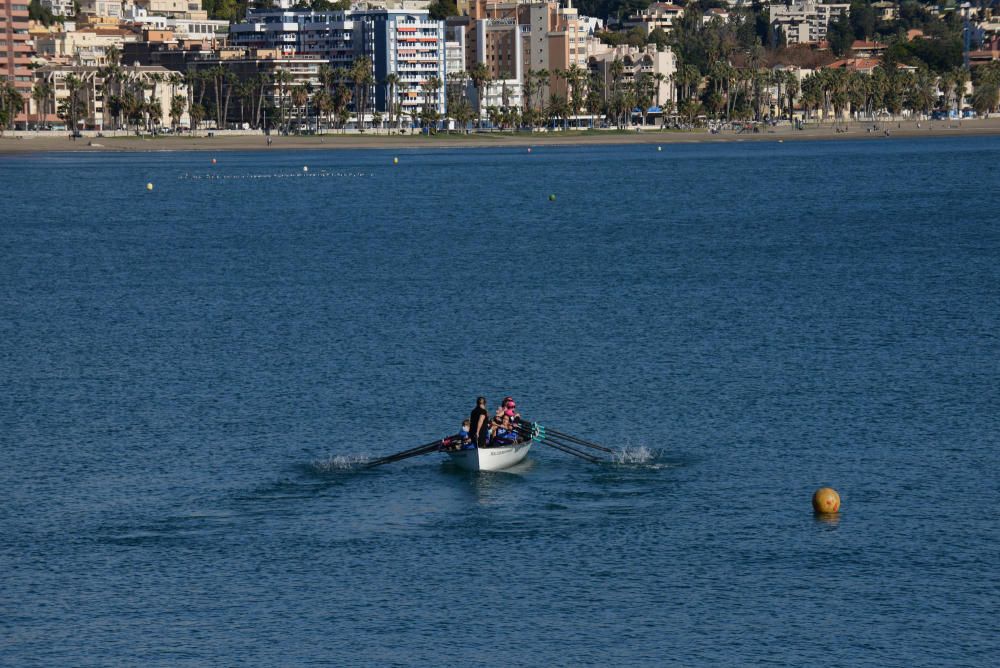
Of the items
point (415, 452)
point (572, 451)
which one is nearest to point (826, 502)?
point (572, 451)

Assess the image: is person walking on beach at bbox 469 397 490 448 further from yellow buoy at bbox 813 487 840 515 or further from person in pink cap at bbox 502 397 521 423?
yellow buoy at bbox 813 487 840 515

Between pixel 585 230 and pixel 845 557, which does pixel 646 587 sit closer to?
pixel 845 557

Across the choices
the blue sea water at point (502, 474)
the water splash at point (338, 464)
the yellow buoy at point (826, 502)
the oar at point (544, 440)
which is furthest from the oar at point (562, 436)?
the yellow buoy at point (826, 502)

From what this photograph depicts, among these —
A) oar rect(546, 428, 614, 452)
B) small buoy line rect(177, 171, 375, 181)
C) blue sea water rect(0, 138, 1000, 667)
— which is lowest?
blue sea water rect(0, 138, 1000, 667)

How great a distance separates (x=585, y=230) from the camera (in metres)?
119

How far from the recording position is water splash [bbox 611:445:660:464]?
42.9 m

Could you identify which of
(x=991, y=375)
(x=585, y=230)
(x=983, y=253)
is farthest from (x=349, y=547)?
(x=585, y=230)

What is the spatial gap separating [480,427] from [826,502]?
920 cm

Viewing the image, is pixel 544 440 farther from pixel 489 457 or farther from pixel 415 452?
pixel 415 452

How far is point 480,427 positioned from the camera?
1649 inches

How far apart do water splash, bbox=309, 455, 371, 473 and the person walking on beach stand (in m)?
3.03

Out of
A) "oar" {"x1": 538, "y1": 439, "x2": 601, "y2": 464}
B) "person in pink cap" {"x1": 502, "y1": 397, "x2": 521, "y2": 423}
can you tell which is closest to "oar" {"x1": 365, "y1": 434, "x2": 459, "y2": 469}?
"person in pink cap" {"x1": 502, "y1": 397, "x2": 521, "y2": 423}

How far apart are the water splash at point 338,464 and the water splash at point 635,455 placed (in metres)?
6.63

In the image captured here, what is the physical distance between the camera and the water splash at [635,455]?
42.9 metres
